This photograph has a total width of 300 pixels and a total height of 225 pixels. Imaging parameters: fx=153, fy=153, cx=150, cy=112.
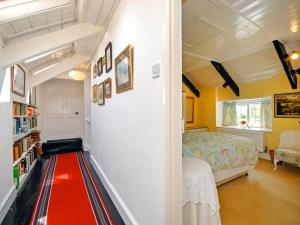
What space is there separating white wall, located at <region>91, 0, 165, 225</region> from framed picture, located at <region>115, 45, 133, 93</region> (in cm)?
8

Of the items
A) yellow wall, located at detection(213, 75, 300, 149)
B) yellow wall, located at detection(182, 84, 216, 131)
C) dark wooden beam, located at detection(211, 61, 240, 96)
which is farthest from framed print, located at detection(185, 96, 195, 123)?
yellow wall, located at detection(213, 75, 300, 149)

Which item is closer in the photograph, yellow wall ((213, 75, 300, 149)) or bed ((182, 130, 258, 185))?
bed ((182, 130, 258, 185))

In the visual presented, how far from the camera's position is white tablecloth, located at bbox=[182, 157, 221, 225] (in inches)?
50.9

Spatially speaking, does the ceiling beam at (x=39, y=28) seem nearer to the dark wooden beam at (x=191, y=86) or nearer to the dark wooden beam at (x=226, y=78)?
the dark wooden beam at (x=226, y=78)

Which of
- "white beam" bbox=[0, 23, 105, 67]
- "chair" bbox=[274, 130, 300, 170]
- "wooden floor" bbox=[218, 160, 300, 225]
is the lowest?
"wooden floor" bbox=[218, 160, 300, 225]

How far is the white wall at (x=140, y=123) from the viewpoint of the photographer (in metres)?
1.14

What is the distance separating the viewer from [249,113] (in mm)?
4766

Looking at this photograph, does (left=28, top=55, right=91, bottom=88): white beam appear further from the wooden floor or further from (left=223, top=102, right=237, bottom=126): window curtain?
(left=223, top=102, right=237, bottom=126): window curtain

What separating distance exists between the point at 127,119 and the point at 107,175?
120 centimetres

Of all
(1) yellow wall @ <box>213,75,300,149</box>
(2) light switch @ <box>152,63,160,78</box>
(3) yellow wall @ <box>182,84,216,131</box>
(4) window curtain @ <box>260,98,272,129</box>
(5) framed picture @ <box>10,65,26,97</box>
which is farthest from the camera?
(3) yellow wall @ <box>182,84,216,131</box>

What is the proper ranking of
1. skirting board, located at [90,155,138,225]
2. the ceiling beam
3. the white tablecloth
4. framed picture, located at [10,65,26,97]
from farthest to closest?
framed picture, located at [10,65,26,97], the ceiling beam, skirting board, located at [90,155,138,225], the white tablecloth

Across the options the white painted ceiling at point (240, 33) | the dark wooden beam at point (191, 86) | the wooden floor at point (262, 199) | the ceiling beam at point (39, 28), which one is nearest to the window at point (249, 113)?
the white painted ceiling at point (240, 33)

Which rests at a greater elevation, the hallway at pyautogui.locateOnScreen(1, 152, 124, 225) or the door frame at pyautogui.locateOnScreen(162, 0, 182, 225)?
the door frame at pyautogui.locateOnScreen(162, 0, 182, 225)

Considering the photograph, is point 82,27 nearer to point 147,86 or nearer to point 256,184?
point 147,86
